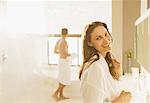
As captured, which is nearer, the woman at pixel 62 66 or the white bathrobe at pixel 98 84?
the white bathrobe at pixel 98 84

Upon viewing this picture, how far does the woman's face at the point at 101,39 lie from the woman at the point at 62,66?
23cm

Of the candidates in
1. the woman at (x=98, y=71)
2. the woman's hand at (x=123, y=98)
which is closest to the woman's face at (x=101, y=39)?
the woman at (x=98, y=71)

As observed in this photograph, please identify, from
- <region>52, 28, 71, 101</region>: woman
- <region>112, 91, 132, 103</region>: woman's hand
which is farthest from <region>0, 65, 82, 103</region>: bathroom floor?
<region>112, 91, 132, 103</region>: woman's hand

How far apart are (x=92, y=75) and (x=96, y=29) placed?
0.14 metres

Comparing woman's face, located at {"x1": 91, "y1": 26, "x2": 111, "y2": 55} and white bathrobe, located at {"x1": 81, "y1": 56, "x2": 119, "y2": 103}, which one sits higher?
woman's face, located at {"x1": 91, "y1": 26, "x2": 111, "y2": 55}

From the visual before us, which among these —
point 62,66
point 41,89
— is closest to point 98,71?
point 62,66

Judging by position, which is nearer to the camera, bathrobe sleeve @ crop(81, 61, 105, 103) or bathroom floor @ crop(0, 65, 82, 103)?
bathrobe sleeve @ crop(81, 61, 105, 103)

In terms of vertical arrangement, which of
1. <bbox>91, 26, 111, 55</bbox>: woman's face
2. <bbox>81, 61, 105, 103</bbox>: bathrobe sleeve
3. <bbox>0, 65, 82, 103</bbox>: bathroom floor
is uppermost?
<bbox>91, 26, 111, 55</bbox>: woman's face

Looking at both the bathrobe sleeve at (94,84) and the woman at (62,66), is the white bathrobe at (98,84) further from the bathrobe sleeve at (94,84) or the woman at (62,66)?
the woman at (62,66)

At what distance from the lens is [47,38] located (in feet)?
2.96

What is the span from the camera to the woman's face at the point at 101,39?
68cm

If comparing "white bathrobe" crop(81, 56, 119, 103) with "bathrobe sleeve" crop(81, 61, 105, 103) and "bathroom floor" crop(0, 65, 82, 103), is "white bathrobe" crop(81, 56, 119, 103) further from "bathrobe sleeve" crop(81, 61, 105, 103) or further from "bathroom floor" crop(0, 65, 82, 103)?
"bathroom floor" crop(0, 65, 82, 103)

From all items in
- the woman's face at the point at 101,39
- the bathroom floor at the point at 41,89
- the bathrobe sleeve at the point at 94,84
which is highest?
the woman's face at the point at 101,39

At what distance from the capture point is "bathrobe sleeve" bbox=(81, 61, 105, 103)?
647 millimetres
